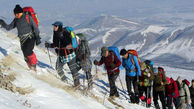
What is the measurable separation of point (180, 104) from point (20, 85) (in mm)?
8040

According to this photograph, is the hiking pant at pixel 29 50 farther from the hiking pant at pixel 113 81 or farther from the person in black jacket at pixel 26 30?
the hiking pant at pixel 113 81

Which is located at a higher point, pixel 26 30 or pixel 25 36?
pixel 26 30

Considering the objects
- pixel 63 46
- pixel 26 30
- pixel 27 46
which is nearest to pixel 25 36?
pixel 26 30

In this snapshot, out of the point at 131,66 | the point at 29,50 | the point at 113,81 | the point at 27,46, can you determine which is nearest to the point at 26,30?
the point at 27,46

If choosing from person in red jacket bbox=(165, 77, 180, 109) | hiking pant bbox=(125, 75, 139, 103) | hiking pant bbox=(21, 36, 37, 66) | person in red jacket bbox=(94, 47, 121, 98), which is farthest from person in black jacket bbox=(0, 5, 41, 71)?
person in red jacket bbox=(165, 77, 180, 109)

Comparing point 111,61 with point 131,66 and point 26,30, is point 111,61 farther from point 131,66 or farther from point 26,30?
point 26,30

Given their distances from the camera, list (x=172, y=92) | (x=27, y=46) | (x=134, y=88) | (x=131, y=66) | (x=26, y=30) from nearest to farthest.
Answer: (x=26, y=30) → (x=27, y=46) → (x=131, y=66) → (x=134, y=88) → (x=172, y=92)

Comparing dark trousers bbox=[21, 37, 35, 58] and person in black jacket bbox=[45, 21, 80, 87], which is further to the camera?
dark trousers bbox=[21, 37, 35, 58]

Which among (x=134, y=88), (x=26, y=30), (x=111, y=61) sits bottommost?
(x=134, y=88)

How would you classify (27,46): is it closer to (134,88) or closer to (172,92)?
(134,88)

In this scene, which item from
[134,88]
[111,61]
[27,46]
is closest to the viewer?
[27,46]

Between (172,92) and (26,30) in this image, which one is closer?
(26,30)

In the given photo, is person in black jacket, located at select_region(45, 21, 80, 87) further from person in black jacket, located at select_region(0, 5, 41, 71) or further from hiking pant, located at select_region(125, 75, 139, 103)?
hiking pant, located at select_region(125, 75, 139, 103)

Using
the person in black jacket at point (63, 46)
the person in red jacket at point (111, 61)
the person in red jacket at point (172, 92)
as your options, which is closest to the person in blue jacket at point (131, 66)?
the person in red jacket at point (111, 61)
